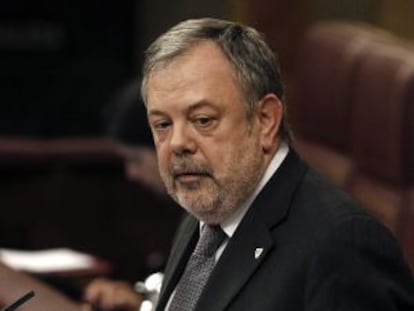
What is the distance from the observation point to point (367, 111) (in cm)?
457

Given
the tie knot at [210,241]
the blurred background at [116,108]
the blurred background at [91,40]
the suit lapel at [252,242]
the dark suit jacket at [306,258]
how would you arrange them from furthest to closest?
the blurred background at [91,40] < the blurred background at [116,108] < the tie knot at [210,241] < the suit lapel at [252,242] < the dark suit jacket at [306,258]

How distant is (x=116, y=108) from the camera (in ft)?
16.6

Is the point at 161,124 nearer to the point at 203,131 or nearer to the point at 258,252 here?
the point at 203,131

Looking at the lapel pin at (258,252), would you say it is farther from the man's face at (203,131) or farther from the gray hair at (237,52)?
the gray hair at (237,52)

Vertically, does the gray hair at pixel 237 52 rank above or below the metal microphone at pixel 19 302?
above

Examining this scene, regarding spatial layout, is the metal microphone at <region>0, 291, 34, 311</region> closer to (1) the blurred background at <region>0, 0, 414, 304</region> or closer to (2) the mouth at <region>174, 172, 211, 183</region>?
(2) the mouth at <region>174, 172, 211, 183</region>

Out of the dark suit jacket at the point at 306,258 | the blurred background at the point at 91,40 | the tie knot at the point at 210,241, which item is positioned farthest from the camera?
the blurred background at the point at 91,40

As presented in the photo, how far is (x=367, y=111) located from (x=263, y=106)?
93.2 inches

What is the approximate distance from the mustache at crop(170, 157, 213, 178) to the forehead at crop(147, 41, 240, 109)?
95 millimetres

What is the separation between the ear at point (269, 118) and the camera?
2252mm

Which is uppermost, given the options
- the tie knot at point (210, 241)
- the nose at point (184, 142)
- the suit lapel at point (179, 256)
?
the nose at point (184, 142)

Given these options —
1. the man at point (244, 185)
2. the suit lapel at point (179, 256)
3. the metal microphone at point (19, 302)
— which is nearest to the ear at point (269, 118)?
the man at point (244, 185)

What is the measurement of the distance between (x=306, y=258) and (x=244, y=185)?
0.63 feet

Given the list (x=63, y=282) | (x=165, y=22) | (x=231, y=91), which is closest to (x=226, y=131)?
(x=231, y=91)
